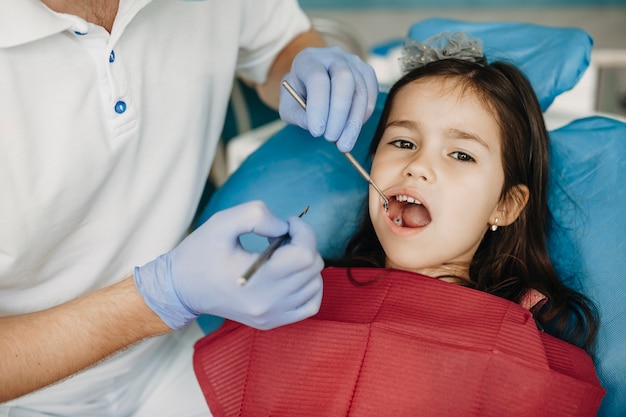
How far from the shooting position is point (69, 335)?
1.11 meters

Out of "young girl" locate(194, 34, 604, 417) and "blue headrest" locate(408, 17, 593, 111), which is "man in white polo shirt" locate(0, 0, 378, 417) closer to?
"young girl" locate(194, 34, 604, 417)

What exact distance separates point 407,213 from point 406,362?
35 cm

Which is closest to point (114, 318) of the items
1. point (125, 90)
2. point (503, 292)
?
point (125, 90)

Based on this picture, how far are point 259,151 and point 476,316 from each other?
28.6 inches

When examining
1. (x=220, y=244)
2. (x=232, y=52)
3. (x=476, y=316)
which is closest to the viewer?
(x=220, y=244)

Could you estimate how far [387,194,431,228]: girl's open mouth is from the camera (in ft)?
4.49

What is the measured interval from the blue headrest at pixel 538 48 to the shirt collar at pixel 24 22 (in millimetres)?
1015

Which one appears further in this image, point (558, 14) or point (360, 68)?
point (558, 14)

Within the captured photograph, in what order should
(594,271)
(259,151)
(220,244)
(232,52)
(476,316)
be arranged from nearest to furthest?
(220,244)
(476,316)
(594,271)
(232,52)
(259,151)

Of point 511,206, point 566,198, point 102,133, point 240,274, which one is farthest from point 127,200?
point 566,198

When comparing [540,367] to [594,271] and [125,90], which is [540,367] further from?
[125,90]

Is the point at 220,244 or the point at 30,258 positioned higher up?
the point at 220,244

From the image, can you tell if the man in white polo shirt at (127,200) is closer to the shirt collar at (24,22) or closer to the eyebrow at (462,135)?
the shirt collar at (24,22)

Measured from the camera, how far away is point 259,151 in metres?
1.70
